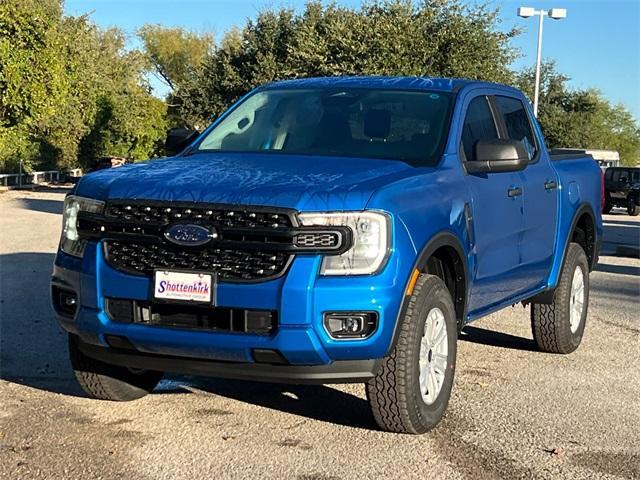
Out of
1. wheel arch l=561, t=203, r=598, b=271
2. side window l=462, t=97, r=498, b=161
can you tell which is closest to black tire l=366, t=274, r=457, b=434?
side window l=462, t=97, r=498, b=161

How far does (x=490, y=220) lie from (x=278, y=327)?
77.5 inches

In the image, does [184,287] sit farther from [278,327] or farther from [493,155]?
[493,155]

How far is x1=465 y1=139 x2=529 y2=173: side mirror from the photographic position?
18.4 feet

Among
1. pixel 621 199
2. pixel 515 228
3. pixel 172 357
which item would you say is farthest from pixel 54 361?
pixel 621 199

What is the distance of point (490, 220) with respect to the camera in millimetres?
5816

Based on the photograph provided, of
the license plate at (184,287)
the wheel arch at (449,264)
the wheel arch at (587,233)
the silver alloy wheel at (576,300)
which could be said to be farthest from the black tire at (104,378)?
the wheel arch at (587,233)

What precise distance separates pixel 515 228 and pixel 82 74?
104 ft

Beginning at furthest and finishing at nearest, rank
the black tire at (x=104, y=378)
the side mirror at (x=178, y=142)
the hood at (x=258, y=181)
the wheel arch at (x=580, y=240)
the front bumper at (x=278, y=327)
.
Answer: the wheel arch at (x=580, y=240) < the side mirror at (x=178, y=142) < the black tire at (x=104, y=378) < the hood at (x=258, y=181) < the front bumper at (x=278, y=327)

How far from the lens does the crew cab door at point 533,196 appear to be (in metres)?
6.47

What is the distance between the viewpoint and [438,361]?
5.11 meters

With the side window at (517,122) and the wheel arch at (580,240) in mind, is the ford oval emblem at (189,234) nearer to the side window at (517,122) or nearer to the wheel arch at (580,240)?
the side window at (517,122)

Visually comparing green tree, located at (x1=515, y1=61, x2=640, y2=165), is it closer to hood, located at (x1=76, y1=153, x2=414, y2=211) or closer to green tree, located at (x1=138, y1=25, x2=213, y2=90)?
green tree, located at (x1=138, y1=25, x2=213, y2=90)

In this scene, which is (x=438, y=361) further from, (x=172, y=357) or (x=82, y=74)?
(x=82, y=74)

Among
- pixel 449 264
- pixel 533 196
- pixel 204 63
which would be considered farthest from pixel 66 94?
pixel 449 264
